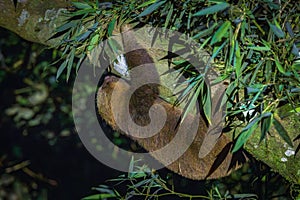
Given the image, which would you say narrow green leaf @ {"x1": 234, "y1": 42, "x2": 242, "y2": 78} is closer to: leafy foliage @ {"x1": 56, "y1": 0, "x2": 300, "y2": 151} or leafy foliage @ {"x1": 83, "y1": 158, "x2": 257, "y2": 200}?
leafy foliage @ {"x1": 56, "y1": 0, "x2": 300, "y2": 151}

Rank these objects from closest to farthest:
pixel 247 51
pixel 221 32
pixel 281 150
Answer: pixel 221 32 → pixel 247 51 → pixel 281 150

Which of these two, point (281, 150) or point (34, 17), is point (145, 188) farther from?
point (34, 17)

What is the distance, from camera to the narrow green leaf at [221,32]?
2.44 ft

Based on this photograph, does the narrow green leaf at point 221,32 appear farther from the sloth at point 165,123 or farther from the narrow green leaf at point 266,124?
the sloth at point 165,123

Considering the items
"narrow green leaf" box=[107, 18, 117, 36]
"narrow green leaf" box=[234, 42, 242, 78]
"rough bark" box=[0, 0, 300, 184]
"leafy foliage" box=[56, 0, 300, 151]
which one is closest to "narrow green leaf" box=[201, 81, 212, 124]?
"leafy foliage" box=[56, 0, 300, 151]

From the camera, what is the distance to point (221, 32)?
749 mm

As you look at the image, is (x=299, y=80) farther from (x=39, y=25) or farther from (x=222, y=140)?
(x=39, y=25)

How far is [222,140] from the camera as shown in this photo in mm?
1072

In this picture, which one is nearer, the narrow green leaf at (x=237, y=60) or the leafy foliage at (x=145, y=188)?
the narrow green leaf at (x=237, y=60)

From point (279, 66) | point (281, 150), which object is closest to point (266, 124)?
point (279, 66)

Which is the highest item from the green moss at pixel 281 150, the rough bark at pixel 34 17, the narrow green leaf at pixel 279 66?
the rough bark at pixel 34 17

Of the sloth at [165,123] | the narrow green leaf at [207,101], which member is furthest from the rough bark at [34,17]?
the narrow green leaf at [207,101]

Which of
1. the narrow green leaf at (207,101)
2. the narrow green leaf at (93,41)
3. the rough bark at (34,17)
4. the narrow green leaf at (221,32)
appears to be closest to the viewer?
the narrow green leaf at (221,32)

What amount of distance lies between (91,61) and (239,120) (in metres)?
0.43
